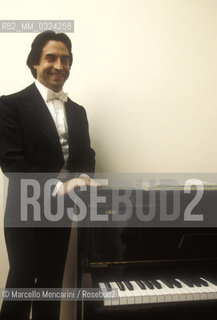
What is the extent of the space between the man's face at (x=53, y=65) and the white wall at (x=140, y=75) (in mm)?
188

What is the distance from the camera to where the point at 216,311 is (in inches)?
49.7

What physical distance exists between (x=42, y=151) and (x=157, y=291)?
3.05ft

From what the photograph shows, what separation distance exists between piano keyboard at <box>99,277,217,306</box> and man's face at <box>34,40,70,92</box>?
118 centimetres

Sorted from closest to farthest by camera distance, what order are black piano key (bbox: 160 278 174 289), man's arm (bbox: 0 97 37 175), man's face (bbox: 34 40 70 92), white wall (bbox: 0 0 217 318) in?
black piano key (bbox: 160 278 174 289)
man's arm (bbox: 0 97 37 175)
man's face (bbox: 34 40 70 92)
white wall (bbox: 0 0 217 318)

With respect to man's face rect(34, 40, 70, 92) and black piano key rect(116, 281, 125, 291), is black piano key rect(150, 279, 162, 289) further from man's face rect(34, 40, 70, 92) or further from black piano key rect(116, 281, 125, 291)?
man's face rect(34, 40, 70, 92)

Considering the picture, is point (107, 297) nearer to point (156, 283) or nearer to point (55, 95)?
point (156, 283)

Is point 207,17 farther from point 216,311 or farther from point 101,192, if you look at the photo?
point 216,311

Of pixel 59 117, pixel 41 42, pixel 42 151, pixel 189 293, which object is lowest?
pixel 189 293

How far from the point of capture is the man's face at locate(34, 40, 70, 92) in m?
1.68

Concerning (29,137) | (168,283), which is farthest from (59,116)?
(168,283)

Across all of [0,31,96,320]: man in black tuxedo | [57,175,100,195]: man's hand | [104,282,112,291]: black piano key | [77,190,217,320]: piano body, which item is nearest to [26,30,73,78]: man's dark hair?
[0,31,96,320]: man in black tuxedo

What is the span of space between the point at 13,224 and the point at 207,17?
1.91 m

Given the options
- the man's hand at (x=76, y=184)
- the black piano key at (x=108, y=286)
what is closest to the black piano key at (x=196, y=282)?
the black piano key at (x=108, y=286)

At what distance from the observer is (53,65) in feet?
5.54
